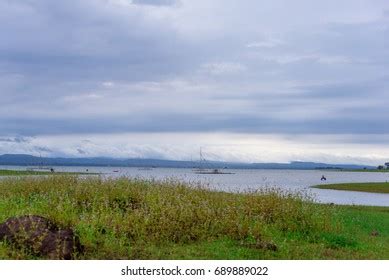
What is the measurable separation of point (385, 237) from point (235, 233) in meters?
4.95

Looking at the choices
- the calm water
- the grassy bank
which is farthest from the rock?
the calm water

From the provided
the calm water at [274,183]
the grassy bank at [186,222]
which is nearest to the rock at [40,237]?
the grassy bank at [186,222]

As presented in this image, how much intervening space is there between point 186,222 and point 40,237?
4109mm

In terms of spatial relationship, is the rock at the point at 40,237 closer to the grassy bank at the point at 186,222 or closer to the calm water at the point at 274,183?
the grassy bank at the point at 186,222

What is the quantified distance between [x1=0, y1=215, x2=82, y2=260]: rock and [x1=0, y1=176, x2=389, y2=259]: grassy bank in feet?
0.77

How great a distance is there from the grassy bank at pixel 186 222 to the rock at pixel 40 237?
23 centimetres

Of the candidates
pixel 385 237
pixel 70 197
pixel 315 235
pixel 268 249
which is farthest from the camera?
pixel 70 197

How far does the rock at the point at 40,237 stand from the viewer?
11.0 meters

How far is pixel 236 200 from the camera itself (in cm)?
1753

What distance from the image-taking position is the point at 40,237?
436 inches

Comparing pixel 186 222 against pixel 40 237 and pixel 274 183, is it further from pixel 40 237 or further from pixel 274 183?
pixel 274 183

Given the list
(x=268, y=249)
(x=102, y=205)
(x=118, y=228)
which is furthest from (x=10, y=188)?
(x=268, y=249)
